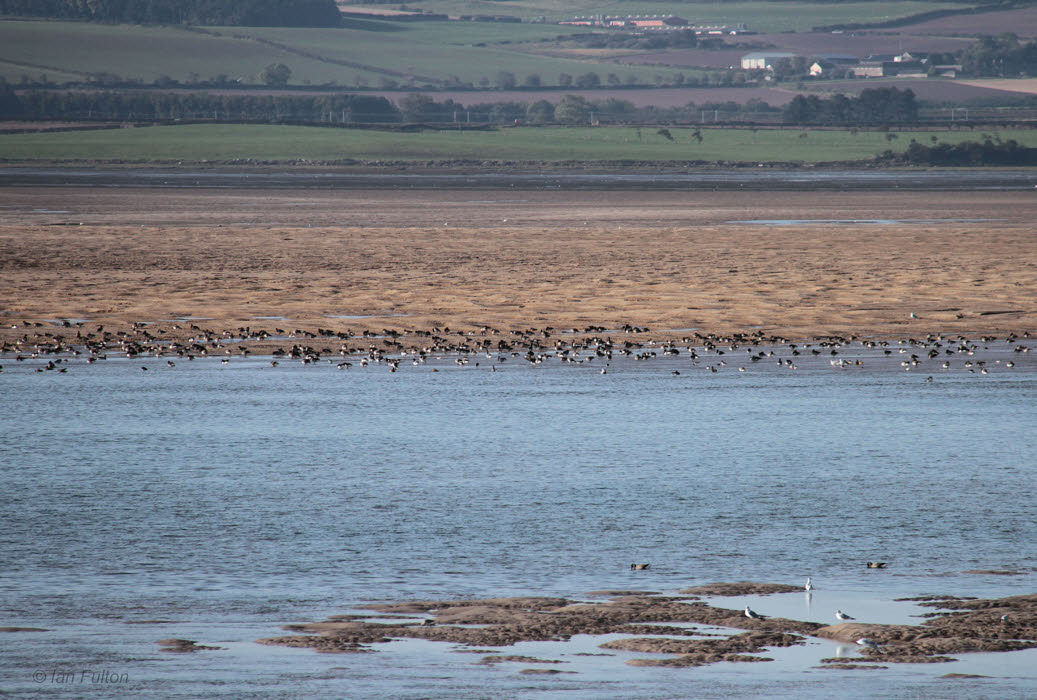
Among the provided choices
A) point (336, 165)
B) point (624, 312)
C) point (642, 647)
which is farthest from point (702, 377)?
point (336, 165)

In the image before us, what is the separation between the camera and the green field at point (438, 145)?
463ft

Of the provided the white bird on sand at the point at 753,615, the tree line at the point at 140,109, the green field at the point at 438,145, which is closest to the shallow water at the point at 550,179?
the green field at the point at 438,145

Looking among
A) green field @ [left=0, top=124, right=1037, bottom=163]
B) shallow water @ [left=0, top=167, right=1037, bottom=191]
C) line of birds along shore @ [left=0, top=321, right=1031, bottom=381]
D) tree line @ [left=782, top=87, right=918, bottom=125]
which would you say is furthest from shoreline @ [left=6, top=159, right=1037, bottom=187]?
line of birds along shore @ [left=0, top=321, right=1031, bottom=381]

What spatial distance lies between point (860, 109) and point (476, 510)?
184904mm

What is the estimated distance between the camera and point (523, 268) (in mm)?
38750

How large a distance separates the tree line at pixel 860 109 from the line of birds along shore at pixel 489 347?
16494 centimetres

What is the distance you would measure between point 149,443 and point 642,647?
9633mm

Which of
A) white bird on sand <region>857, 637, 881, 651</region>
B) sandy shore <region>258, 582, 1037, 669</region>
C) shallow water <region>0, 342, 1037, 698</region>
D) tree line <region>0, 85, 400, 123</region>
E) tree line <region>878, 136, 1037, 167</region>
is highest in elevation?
tree line <region>0, 85, 400, 123</region>

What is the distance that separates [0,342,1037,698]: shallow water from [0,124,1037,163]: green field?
116534 millimetres

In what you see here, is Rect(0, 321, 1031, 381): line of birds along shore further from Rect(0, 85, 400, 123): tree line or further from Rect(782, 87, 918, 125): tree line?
Rect(782, 87, 918, 125): tree line

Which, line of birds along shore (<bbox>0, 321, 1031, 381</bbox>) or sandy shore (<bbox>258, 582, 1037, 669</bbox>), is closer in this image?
sandy shore (<bbox>258, 582, 1037, 669</bbox>)

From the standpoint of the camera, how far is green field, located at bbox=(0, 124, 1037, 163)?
14125 centimetres

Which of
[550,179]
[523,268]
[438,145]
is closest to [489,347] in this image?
[523,268]

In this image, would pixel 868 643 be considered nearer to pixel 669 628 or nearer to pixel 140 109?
pixel 669 628
